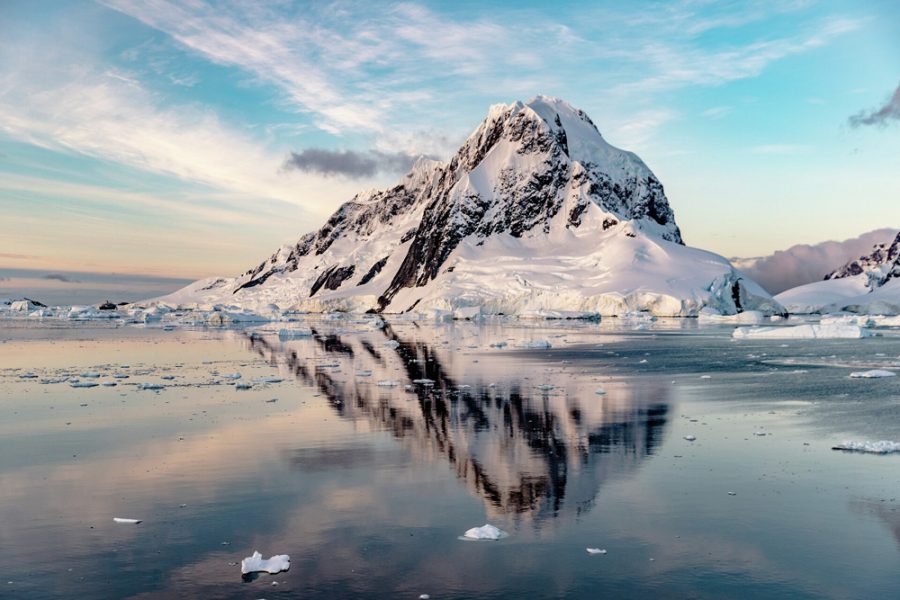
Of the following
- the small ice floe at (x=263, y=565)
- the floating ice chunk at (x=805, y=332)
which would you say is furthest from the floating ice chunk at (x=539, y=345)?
the small ice floe at (x=263, y=565)

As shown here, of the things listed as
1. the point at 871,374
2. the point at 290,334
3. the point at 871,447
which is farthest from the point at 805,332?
the point at 871,447

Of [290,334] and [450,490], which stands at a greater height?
[290,334]

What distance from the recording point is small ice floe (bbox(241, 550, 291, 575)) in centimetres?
866

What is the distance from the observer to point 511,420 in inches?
762

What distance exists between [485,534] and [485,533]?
13 millimetres

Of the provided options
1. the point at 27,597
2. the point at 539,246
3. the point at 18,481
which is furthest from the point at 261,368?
the point at 539,246

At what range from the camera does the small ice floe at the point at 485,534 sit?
9.84m

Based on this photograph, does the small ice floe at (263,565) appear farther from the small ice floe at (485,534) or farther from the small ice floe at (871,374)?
the small ice floe at (871,374)

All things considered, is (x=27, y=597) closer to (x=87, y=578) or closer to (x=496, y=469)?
(x=87, y=578)

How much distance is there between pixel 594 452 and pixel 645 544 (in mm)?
5569

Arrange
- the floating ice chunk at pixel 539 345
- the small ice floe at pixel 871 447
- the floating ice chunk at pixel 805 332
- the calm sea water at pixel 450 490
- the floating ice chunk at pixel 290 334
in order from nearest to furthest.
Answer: the calm sea water at pixel 450 490
the small ice floe at pixel 871 447
the floating ice chunk at pixel 539 345
the floating ice chunk at pixel 805 332
the floating ice chunk at pixel 290 334

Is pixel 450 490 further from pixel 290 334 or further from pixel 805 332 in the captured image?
pixel 805 332

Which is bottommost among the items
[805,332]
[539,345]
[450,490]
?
[450,490]

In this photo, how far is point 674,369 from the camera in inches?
1329
